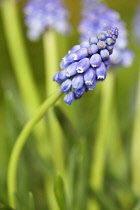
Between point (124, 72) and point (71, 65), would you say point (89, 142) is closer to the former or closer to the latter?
point (124, 72)

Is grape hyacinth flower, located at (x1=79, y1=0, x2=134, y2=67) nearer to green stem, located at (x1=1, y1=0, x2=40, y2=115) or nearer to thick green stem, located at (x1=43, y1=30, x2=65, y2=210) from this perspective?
thick green stem, located at (x1=43, y1=30, x2=65, y2=210)

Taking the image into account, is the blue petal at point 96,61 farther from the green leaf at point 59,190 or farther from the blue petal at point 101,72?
the green leaf at point 59,190

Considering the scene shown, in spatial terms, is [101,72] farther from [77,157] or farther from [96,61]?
[77,157]

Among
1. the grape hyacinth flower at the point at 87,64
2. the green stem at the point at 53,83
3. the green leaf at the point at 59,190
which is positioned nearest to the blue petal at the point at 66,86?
the grape hyacinth flower at the point at 87,64

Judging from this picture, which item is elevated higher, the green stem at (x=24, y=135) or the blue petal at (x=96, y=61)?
the blue petal at (x=96, y=61)

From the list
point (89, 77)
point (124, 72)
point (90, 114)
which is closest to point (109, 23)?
point (89, 77)

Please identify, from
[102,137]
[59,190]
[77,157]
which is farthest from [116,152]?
[59,190]
